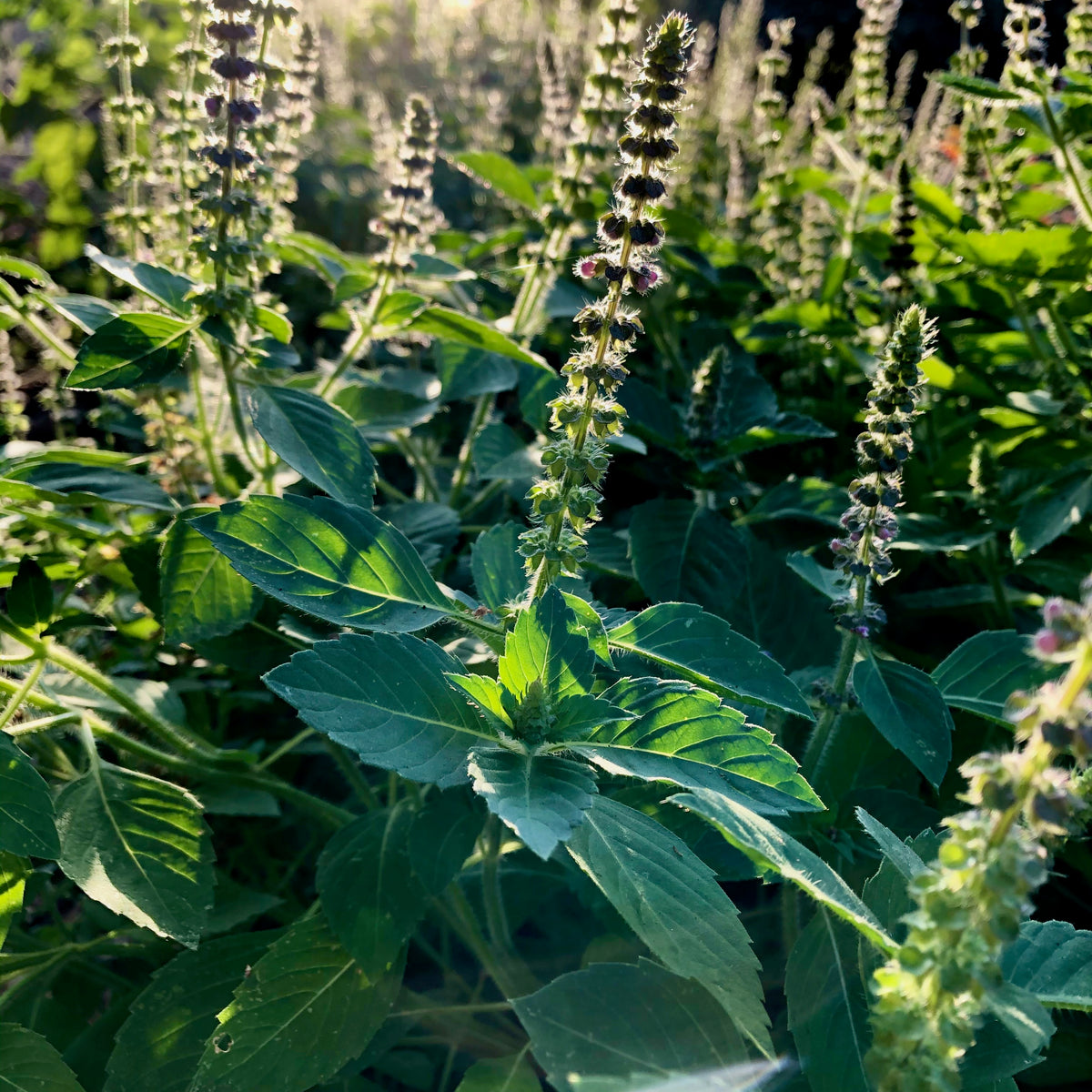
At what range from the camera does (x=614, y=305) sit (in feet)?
3.97

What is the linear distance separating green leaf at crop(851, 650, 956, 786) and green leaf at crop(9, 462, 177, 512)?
3.81 ft

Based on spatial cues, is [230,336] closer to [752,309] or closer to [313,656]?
[313,656]

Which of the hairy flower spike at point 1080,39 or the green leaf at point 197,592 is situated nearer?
the green leaf at point 197,592

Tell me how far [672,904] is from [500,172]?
1959 millimetres

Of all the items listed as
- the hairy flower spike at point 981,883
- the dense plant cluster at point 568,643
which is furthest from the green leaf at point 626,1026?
the hairy flower spike at point 981,883

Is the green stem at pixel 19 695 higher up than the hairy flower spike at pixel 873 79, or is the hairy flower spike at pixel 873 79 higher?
the hairy flower spike at pixel 873 79

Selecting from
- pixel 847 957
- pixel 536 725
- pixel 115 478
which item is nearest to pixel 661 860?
pixel 536 725

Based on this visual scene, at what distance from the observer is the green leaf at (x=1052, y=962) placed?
1123 mm

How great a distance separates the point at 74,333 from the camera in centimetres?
299

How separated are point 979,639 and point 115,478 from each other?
1.46 metres

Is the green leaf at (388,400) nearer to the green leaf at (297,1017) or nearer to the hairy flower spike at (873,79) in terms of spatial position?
the green leaf at (297,1017)

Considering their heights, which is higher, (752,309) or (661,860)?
(752,309)

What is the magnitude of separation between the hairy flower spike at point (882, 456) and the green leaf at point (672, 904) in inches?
18.3

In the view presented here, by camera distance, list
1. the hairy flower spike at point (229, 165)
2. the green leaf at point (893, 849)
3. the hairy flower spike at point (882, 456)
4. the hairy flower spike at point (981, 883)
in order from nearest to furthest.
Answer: the hairy flower spike at point (981, 883)
the green leaf at point (893, 849)
the hairy flower spike at point (882, 456)
the hairy flower spike at point (229, 165)
